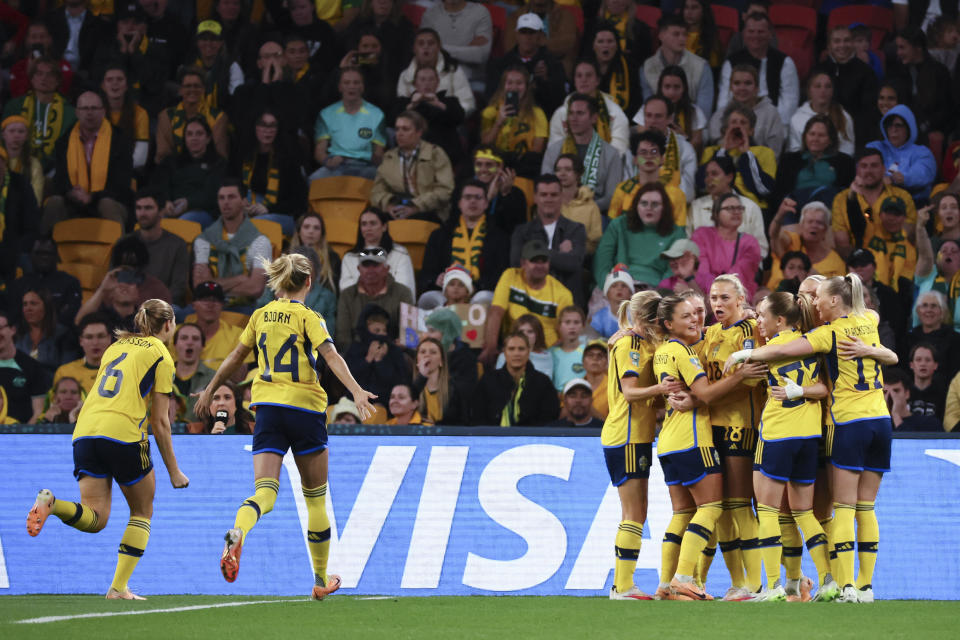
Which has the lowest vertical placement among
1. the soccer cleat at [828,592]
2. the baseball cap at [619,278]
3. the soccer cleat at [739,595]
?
the soccer cleat at [739,595]

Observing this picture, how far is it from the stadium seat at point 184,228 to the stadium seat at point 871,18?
7.92 meters

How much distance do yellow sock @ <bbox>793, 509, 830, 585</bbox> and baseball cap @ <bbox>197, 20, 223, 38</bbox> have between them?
10.0 metres

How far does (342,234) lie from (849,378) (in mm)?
7225

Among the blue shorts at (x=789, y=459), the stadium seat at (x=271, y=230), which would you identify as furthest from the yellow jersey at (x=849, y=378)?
the stadium seat at (x=271, y=230)

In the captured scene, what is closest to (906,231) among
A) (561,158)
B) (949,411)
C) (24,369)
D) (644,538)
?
(949,411)

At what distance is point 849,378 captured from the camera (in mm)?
8000

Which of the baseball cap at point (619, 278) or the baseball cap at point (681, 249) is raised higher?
the baseball cap at point (681, 249)

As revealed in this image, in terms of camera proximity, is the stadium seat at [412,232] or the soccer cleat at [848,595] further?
the stadium seat at [412,232]

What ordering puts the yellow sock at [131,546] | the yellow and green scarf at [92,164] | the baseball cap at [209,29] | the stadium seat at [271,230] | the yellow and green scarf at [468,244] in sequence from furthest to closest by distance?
the baseball cap at [209,29], the yellow and green scarf at [92,164], the stadium seat at [271,230], the yellow and green scarf at [468,244], the yellow sock at [131,546]

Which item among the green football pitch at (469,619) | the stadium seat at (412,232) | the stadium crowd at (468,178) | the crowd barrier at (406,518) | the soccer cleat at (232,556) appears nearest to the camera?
the green football pitch at (469,619)

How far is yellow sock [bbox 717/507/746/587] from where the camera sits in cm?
828

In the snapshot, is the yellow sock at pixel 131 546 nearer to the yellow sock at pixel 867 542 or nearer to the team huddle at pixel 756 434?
the team huddle at pixel 756 434

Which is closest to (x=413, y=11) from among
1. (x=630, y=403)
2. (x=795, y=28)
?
(x=795, y=28)

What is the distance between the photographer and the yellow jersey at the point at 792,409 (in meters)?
7.88
